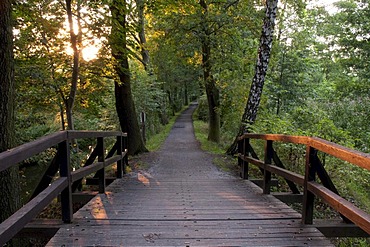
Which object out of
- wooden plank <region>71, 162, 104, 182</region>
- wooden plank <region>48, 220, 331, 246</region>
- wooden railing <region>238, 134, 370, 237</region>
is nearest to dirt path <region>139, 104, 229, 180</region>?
wooden plank <region>71, 162, 104, 182</region>

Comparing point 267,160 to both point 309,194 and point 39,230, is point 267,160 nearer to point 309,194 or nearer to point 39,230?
point 309,194

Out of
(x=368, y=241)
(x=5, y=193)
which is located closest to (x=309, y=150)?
(x=368, y=241)

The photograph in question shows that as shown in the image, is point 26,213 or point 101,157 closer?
point 26,213

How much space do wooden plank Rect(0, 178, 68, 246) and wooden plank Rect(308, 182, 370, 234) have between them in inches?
111

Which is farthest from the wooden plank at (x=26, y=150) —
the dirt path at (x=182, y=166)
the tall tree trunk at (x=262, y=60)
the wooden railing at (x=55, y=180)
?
the tall tree trunk at (x=262, y=60)

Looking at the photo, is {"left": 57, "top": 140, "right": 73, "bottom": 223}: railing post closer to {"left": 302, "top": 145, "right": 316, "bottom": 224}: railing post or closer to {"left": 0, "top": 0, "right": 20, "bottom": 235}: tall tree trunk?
{"left": 0, "top": 0, "right": 20, "bottom": 235}: tall tree trunk

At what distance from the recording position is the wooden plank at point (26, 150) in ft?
7.14

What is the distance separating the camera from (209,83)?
14.7 metres

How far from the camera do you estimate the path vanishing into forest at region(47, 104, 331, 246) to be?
10.2 ft

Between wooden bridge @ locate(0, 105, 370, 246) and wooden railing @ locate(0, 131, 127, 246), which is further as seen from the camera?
wooden bridge @ locate(0, 105, 370, 246)

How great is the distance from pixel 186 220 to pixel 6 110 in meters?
2.78

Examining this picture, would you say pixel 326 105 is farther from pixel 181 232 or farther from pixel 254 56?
pixel 181 232

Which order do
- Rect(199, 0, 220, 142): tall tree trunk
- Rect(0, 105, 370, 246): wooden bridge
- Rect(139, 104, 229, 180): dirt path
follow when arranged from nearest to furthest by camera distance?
1. Rect(0, 105, 370, 246): wooden bridge
2. Rect(139, 104, 229, 180): dirt path
3. Rect(199, 0, 220, 142): tall tree trunk

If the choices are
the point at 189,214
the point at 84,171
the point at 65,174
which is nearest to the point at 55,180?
the point at 65,174
